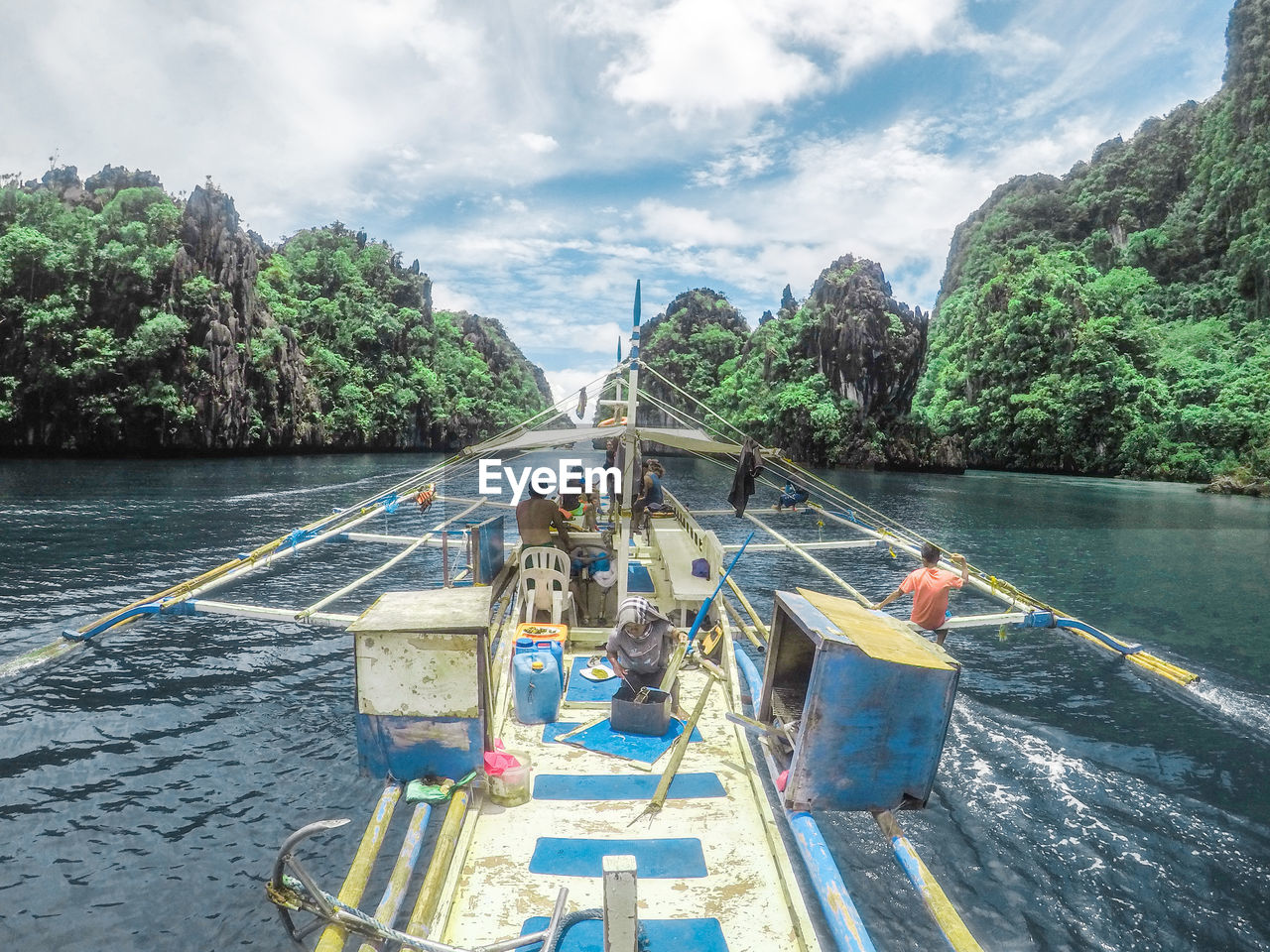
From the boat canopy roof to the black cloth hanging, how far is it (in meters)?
0.19

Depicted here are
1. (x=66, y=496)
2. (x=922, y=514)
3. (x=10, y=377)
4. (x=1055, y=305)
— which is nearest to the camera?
(x=66, y=496)

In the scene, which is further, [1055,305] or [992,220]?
[992,220]

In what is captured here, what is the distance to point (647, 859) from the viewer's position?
5.10 metres

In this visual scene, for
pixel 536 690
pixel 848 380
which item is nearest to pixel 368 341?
pixel 848 380

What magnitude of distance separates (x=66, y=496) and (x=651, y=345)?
344 ft

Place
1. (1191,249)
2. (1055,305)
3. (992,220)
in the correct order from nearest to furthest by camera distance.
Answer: (1055,305) < (1191,249) < (992,220)

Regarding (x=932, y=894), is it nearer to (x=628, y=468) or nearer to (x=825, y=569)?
(x=628, y=468)

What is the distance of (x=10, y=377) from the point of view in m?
49.1

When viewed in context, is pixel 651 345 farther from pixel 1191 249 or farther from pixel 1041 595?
pixel 1041 595

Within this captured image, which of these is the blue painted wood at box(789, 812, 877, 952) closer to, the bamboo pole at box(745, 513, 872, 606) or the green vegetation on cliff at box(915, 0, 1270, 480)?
the bamboo pole at box(745, 513, 872, 606)

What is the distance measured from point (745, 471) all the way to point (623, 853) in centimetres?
666

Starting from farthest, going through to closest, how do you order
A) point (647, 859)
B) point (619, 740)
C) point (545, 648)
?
1. point (545, 648)
2. point (619, 740)
3. point (647, 859)

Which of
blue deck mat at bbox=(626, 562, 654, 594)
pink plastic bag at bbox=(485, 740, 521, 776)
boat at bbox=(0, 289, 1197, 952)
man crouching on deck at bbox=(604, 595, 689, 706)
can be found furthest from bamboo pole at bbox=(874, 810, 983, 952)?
blue deck mat at bbox=(626, 562, 654, 594)

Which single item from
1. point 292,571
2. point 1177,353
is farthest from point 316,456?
point 1177,353
